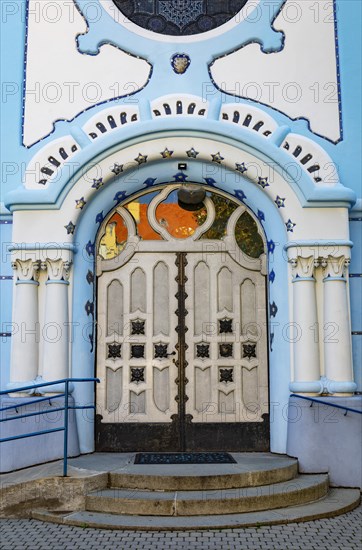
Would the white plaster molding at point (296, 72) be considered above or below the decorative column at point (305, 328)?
above

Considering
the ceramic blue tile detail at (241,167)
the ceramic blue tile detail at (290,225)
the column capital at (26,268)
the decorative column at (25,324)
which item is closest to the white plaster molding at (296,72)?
the ceramic blue tile detail at (241,167)

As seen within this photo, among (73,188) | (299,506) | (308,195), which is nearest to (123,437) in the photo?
(299,506)

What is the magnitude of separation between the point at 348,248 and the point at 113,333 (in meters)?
3.18

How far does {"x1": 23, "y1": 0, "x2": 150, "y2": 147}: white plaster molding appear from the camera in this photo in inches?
323

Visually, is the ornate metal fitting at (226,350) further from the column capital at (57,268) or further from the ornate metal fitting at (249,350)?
the column capital at (57,268)

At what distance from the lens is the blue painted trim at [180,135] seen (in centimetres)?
760

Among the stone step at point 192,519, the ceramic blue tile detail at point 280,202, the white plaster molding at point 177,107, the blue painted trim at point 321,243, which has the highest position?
the white plaster molding at point 177,107

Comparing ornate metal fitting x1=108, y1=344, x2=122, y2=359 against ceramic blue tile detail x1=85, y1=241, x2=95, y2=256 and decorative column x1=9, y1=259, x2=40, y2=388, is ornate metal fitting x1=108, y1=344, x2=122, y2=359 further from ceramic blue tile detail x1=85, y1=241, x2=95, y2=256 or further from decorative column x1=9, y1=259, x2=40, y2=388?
ceramic blue tile detail x1=85, y1=241, x2=95, y2=256

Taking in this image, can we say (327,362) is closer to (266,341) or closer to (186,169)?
(266,341)

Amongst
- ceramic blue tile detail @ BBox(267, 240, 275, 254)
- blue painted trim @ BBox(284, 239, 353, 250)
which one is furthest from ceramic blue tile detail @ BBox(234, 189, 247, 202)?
blue painted trim @ BBox(284, 239, 353, 250)

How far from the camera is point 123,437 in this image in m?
7.86

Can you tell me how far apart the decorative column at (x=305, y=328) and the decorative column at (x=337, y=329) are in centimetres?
14

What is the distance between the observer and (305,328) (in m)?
7.48

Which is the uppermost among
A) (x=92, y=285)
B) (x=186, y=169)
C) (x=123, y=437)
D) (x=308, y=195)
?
(x=186, y=169)
